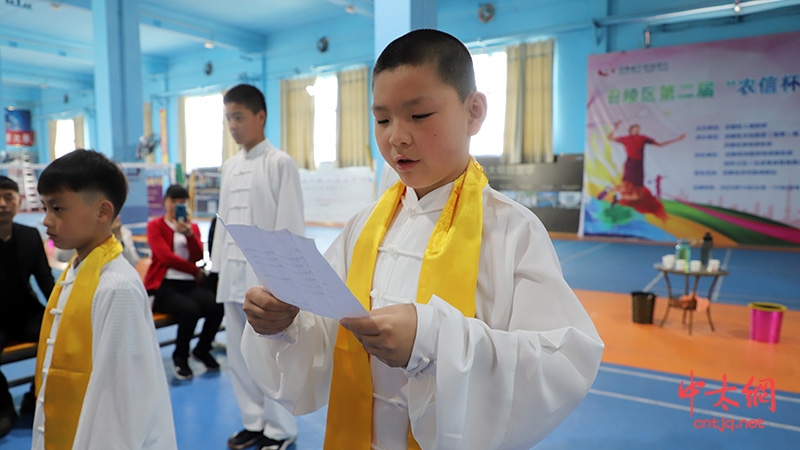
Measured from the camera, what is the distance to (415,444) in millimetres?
1047

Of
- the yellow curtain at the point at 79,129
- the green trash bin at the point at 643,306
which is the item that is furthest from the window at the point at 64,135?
the green trash bin at the point at 643,306

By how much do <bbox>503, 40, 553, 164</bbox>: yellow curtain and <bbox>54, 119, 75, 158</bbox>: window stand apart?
17.5 metres

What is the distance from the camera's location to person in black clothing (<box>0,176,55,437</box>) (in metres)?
3.17

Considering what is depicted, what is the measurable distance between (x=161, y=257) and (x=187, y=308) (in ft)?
1.46

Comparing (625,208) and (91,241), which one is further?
(625,208)

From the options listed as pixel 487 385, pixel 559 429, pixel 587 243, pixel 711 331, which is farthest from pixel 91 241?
pixel 587 243

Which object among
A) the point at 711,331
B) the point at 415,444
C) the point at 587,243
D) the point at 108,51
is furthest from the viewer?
the point at 587,243

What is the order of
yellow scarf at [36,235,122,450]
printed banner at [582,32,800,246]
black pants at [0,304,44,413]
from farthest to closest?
1. printed banner at [582,32,800,246]
2. black pants at [0,304,44,413]
3. yellow scarf at [36,235,122,450]

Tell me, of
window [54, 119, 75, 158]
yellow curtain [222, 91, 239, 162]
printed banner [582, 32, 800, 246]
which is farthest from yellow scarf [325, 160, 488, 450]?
→ window [54, 119, 75, 158]

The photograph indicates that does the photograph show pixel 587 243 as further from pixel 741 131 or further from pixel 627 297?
pixel 627 297

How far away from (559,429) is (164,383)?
81.7 inches

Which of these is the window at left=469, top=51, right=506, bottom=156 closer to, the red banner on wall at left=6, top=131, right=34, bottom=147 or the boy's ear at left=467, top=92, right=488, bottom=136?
the boy's ear at left=467, top=92, right=488, bottom=136

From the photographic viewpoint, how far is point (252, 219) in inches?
111

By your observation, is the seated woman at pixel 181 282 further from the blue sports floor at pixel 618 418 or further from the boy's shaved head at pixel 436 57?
the boy's shaved head at pixel 436 57
